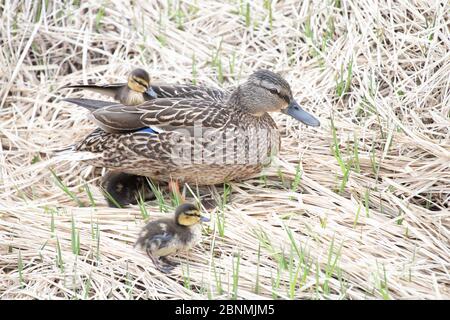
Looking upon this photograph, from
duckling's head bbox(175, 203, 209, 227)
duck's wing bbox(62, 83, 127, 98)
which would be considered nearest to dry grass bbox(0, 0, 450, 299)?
duckling's head bbox(175, 203, 209, 227)

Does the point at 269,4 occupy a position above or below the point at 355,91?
above

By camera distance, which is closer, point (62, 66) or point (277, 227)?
point (277, 227)

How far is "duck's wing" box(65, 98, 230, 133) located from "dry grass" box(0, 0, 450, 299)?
36 centimetres

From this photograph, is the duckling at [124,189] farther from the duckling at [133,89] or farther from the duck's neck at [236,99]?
Answer: the duck's neck at [236,99]

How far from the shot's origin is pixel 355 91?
4.83 metres

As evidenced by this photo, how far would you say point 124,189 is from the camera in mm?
4344

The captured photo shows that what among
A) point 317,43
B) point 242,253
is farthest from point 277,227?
point 317,43

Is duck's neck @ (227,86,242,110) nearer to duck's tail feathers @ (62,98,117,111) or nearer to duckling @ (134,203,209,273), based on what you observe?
duck's tail feathers @ (62,98,117,111)

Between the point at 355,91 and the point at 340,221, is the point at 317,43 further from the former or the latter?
the point at 340,221

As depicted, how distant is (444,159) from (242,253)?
1.17m
